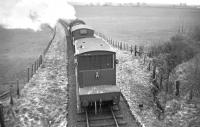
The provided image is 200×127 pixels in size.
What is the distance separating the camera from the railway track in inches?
406

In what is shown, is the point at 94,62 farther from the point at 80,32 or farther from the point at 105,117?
the point at 80,32

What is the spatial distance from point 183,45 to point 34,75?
14.2 meters

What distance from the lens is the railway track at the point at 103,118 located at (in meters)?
10.3

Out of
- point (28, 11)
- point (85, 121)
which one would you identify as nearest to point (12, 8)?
point (28, 11)

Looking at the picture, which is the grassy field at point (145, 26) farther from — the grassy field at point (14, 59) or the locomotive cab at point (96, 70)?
the locomotive cab at point (96, 70)

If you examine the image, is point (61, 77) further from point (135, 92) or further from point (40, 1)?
point (40, 1)

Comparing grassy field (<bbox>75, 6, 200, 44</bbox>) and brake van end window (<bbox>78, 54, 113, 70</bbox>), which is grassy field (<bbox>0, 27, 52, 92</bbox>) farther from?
grassy field (<bbox>75, 6, 200, 44</bbox>)

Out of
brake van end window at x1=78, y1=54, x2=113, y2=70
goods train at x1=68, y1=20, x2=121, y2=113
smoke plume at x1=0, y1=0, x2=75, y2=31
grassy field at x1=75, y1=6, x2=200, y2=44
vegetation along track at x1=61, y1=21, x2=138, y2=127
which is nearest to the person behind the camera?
vegetation along track at x1=61, y1=21, x2=138, y2=127

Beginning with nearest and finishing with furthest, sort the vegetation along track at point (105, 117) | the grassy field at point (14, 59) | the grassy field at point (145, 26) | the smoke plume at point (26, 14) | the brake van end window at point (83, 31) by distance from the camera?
1. the vegetation along track at point (105, 117)
2. the grassy field at point (14, 59)
3. the brake van end window at point (83, 31)
4. the grassy field at point (145, 26)
5. the smoke plume at point (26, 14)

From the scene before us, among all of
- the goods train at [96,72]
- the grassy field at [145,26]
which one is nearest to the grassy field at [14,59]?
the goods train at [96,72]

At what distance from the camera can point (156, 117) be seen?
1127cm

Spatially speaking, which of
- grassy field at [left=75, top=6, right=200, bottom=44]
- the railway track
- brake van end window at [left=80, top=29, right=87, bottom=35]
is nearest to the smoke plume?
grassy field at [left=75, top=6, right=200, bottom=44]

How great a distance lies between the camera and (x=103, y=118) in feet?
35.5

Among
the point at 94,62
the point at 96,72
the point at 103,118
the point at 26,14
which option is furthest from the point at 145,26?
the point at 103,118
